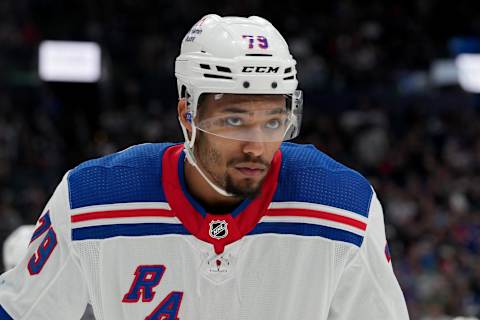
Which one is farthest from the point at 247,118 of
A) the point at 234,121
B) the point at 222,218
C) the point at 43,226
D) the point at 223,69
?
the point at 43,226

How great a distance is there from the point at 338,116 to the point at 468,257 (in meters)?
3.77

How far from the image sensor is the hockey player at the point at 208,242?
229cm

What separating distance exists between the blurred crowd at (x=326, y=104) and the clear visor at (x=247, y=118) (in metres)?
6.17

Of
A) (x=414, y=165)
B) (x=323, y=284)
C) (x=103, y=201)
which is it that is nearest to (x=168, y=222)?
(x=103, y=201)

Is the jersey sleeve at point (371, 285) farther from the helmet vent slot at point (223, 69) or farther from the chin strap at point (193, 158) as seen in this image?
the helmet vent slot at point (223, 69)

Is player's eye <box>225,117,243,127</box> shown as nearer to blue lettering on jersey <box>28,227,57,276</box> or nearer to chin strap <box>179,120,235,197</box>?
chin strap <box>179,120,235,197</box>

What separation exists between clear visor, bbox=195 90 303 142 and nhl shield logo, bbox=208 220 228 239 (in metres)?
0.24

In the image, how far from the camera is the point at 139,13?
520 inches

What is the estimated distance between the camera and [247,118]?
7.05ft

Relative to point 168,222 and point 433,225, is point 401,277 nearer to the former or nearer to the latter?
point 433,225

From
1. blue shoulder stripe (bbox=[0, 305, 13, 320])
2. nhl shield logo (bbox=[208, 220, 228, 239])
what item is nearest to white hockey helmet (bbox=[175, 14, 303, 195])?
nhl shield logo (bbox=[208, 220, 228, 239])

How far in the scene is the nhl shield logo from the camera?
2291mm

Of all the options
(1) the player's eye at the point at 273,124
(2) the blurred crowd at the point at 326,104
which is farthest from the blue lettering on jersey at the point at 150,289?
(2) the blurred crowd at the point at 326,104

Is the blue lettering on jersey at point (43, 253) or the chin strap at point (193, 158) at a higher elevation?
the chin strap at point (193, 158)
